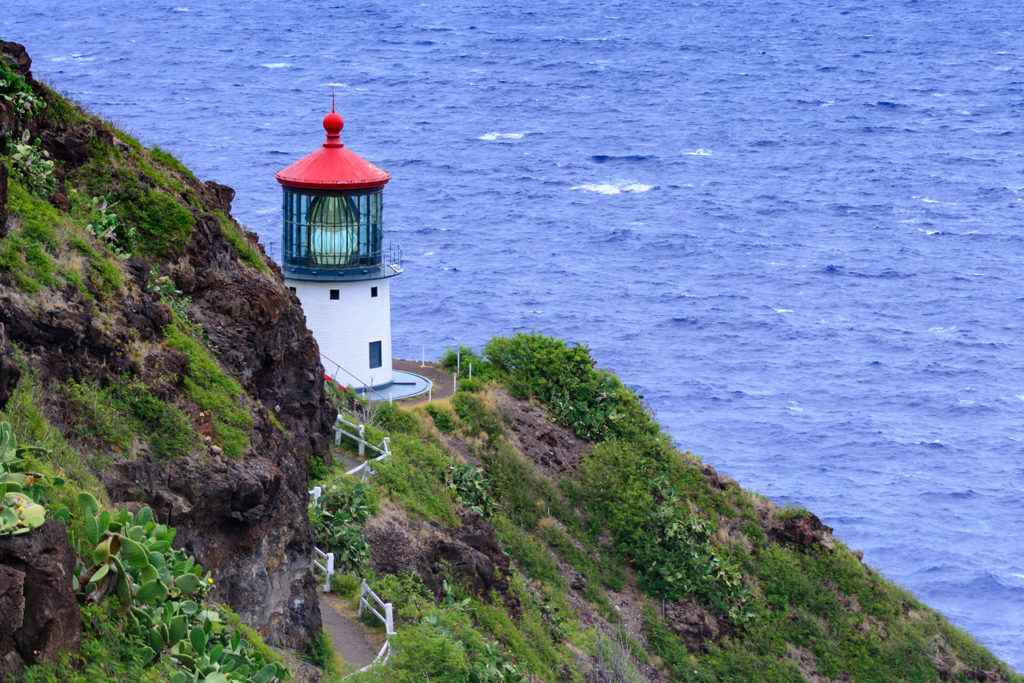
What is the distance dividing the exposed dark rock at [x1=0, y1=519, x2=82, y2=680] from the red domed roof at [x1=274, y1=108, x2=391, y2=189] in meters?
24.8

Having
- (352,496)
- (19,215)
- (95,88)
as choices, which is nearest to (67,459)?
(19,215)

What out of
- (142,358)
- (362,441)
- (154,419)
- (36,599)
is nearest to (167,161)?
(362,441)

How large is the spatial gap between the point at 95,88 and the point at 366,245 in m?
124

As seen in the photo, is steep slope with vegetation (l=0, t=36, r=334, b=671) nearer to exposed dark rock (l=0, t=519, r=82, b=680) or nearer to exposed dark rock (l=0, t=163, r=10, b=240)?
A: exposed dark rock (l=0, t=163, r=10, b=240)

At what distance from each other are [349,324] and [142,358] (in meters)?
19.2

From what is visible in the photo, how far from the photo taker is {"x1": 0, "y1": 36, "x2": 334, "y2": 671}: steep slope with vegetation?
16.8m

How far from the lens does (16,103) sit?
21.6m

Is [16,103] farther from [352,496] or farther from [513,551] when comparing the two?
[513,551]

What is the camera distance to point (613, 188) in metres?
118

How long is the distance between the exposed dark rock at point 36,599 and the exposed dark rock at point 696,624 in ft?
82.1

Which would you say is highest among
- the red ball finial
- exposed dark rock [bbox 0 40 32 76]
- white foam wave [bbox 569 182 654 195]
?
exposed dark rock [bbox 0 40 32 76]

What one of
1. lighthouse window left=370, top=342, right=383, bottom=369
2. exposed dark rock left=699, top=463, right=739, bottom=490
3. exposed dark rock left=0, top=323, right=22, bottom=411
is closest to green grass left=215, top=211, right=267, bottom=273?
exposed dark rock left=0, top=323, right=22, bottom=411

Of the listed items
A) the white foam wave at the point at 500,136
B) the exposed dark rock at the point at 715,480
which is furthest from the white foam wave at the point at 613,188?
the exposed dark rock at the point at 715,480

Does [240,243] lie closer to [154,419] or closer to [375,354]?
[154,419]
